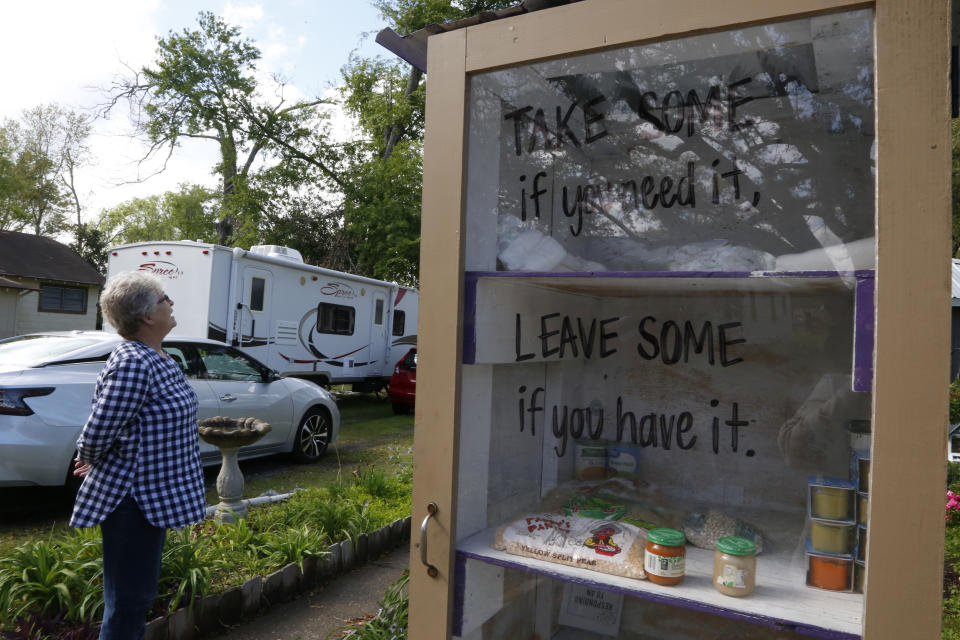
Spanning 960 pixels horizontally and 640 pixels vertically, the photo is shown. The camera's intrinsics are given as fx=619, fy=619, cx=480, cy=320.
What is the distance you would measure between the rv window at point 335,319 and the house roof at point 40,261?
16.2 metres

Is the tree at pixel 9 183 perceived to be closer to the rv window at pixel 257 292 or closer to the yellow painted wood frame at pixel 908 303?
the rv window at pixel 257 292

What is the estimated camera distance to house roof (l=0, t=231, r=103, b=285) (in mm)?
22406

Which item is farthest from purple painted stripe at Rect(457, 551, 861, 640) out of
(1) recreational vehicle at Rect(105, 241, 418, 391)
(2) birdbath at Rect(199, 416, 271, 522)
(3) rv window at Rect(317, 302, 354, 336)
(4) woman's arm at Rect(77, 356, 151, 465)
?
(3) rv window at Rect(317, 302, 354, 336)

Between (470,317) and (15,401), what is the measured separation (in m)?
4.67

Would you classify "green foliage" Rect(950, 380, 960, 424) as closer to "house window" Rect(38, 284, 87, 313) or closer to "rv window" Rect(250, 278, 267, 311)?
"rv window" Rect(250, 278, 267, 311)

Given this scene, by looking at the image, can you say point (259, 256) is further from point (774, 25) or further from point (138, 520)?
point (774, 25)

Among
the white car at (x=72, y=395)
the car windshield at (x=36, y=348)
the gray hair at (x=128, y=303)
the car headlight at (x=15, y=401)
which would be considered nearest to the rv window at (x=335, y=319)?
the white car at (x=72, y=395)

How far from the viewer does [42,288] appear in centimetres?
2255

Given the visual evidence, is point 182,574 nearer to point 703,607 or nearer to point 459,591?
point 459,591

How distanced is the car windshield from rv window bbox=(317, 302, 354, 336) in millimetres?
5916

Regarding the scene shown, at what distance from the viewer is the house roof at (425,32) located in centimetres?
180

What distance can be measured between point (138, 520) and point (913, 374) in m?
2.72

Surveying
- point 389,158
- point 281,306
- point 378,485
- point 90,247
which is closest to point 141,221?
point 90,247

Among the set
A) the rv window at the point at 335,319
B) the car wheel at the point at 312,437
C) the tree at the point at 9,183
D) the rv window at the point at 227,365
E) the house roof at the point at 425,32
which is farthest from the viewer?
the tree at the point at 9,183
